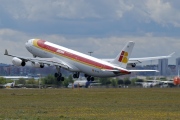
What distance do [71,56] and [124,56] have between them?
11.4 metres

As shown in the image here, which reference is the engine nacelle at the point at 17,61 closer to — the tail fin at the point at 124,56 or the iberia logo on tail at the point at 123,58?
the tail fin at the point at 124,56

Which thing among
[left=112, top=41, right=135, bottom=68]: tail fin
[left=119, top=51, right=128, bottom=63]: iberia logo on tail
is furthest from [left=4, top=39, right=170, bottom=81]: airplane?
[left=119, top=51, right=128, bottom=63]: iberia logo on tail

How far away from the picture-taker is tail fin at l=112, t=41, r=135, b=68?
4564 inches

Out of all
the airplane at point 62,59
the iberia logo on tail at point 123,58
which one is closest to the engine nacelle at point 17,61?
the airplane at point 62,59

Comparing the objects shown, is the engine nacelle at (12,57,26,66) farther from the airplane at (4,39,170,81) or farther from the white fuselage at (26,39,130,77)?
the white fuselage at (26,39,130,77)

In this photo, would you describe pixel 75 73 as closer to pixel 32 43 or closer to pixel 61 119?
pixel 32 43

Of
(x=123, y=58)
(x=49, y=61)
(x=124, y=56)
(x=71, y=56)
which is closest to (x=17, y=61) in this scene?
(x=49, y=61)

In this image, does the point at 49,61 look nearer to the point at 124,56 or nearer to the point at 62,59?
the point at 62,59

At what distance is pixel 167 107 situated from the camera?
7131 cm

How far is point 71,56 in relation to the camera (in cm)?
12212

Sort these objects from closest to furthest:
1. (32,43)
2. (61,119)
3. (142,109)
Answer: (61,119) → (142,109) → (32,43)

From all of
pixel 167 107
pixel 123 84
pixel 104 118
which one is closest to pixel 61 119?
pixel 104 118

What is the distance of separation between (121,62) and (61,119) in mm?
62999

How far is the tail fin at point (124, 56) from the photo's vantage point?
11594 cm
